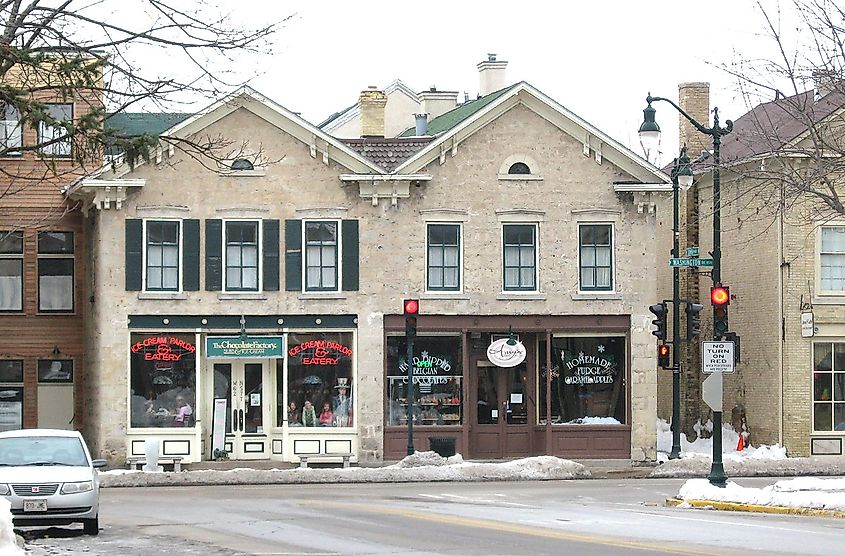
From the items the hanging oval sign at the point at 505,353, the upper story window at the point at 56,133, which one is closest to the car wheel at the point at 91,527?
the upper story window at the point at 56,133

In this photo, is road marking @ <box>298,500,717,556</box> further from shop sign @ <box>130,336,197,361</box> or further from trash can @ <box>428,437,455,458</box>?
shop sign @ <box>130,336,197,361</box>

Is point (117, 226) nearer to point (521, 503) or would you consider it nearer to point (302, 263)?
point (302, 263)

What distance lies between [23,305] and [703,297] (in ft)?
65.1

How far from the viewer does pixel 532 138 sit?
40.3 meters

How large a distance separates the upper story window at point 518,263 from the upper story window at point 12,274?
42.7 feet

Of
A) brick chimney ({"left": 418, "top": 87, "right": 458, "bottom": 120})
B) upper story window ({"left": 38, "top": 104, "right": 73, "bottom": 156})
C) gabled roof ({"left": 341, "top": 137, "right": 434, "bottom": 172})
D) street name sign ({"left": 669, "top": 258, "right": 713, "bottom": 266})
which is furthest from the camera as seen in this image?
brick chimney ({"left": 418, "top": 87, "right": 458, "bottom": 120})

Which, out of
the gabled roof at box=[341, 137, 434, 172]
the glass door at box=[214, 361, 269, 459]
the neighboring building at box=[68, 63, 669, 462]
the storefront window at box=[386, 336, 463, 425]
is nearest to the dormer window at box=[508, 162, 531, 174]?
the neighboring building at box=[68, 63, 669, 462]

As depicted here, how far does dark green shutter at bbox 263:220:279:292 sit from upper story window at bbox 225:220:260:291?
0.24 meters

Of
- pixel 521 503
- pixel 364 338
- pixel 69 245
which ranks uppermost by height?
pixel 69 245

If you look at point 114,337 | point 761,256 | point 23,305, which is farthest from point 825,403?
point 23,305

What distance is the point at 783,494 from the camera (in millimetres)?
25391

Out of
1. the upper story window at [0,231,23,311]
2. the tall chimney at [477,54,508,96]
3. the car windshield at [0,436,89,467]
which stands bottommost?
the car windshield at [0,436,89,467]

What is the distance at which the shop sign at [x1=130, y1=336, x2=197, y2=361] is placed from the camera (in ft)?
127

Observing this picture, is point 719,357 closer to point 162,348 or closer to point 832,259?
point 832,259
